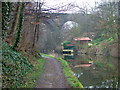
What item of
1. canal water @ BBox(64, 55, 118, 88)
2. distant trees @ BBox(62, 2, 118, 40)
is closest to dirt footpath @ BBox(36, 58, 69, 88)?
canal water @ BBox(64, 55, 118, 88)

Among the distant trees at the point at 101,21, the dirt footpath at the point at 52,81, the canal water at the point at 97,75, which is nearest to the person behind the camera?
the dirt footpath at the point at 52,81

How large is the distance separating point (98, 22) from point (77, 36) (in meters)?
6.98

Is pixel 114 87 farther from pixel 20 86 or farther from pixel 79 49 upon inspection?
pixel 79 49

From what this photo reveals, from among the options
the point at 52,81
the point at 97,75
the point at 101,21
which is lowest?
the point at 97,75

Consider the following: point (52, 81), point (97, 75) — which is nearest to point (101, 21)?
point (97, 75)

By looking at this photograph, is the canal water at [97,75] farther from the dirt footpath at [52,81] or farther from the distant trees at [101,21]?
the distant trees at [101,21]

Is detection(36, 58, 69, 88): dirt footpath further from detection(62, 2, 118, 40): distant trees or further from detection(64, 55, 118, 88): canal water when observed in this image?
detection(62, 2, 118, 40): distant trees

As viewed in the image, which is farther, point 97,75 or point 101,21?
point 101,21

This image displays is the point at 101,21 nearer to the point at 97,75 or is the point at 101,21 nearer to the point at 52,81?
the point at 97,75

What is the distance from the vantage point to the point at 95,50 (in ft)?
96.0

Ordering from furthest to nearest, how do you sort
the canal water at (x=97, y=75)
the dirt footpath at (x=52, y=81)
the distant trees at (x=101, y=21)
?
the distant trees at (x=101, y=21), the canal water at (x=97, y=75), the dirt footpath at (x=52, y=81)

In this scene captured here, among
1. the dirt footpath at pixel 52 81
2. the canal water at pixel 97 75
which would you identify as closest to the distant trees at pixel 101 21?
the canal water at pixel 97 75

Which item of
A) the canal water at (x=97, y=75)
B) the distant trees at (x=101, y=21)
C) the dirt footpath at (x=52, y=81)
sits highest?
the distant trees at (x=101, y=21)

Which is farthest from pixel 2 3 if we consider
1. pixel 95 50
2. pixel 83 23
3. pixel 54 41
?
pixel 54 41
